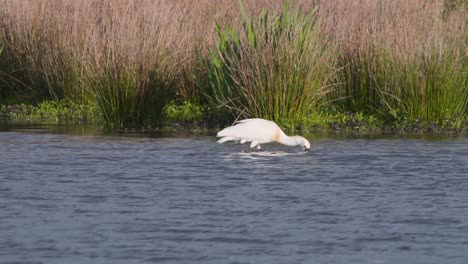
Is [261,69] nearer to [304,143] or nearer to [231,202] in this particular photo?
[304,143]

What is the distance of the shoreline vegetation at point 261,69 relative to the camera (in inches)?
746

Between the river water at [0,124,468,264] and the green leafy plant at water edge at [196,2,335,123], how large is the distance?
1309mm

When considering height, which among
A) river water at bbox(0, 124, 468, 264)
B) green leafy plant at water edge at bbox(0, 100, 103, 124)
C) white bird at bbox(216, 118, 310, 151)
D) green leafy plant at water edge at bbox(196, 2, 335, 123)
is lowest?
green leafy plant at water edge at bbox(0, 100, 103, 124)

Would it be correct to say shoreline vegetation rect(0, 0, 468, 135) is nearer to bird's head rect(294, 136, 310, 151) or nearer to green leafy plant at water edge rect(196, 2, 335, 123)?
green leafy plant at water edge rect(196, 2, 335, 123)

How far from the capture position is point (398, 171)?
47.4ft

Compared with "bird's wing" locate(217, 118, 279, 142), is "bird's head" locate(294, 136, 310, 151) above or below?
below

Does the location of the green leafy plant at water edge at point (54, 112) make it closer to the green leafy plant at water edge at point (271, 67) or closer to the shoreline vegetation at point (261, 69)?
the shoreline vegetation at point (261, 69)

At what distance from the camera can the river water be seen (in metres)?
9.38

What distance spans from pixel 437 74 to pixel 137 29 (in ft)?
16.9

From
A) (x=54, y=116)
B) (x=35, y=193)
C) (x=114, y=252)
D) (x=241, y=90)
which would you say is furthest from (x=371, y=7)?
(x=114, y=252)

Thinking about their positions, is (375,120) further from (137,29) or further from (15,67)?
(15,67)

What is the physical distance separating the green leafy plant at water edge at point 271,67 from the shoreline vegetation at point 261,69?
0.08ft

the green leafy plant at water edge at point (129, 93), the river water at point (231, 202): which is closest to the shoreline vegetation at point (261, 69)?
the green leafy plant at water edge at point (129, 93)

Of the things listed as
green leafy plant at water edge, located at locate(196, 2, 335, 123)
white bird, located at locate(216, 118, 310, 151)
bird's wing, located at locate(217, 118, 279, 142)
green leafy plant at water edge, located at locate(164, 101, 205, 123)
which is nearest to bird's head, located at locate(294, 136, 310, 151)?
white bird, located at locate(216, 118, 310, 151)
